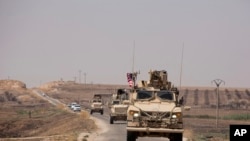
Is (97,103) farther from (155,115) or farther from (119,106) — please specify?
(155,115)

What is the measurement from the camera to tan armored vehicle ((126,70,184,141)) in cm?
2272

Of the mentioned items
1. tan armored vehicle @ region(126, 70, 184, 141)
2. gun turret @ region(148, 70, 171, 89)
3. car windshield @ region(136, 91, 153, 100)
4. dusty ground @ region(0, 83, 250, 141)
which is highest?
gun turret @ region(148, 70, 171, 89)

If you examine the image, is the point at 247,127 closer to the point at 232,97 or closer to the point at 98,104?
the point at 98,104

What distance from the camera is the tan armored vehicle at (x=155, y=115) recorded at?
74.5 ft

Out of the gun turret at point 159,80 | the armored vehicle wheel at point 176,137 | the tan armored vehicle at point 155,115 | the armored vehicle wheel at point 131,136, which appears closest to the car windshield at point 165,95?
the tan armored vehicle at point 155,115

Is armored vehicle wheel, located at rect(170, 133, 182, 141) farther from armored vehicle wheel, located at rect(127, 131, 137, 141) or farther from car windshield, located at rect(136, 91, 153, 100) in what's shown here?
car windshield, located at rect(136, 91, 153, 100)

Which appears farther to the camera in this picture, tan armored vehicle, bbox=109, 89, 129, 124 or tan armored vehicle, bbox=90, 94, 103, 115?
tan armored vehicle, bbox=90, 94, 103, 115

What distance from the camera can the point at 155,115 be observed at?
2280 centimetres

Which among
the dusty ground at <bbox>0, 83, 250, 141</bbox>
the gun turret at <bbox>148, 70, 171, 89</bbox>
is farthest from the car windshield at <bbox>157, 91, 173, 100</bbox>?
the dusty ground at <bbox>0, 83, 250, 141</bbox>

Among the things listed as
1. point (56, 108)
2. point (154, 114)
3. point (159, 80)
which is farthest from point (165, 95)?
point (56, 108)

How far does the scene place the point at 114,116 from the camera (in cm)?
4797

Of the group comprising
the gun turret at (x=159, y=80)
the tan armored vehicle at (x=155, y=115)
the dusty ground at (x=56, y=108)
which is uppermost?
the gun turret at (x=159, y=80)

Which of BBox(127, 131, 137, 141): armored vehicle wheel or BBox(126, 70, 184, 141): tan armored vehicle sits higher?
BBox(126, 70, 184, 141): tan armored vehicle

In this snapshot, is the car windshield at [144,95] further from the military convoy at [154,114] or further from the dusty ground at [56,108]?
the dusty ground at [56,108]
